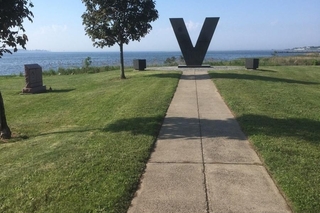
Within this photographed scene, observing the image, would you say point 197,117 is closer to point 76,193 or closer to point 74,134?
point 74,134

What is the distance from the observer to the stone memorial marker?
1524cm

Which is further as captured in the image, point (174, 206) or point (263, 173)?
point (263, 173)

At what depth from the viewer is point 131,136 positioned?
663cm

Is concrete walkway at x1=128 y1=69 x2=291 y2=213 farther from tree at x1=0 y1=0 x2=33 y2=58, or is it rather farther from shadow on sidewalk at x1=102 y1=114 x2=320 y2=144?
tree at x1=0 y1=0 x2=33 y2=58

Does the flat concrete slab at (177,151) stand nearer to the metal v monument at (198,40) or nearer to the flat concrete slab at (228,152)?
the flat concrete slab at (228,152)

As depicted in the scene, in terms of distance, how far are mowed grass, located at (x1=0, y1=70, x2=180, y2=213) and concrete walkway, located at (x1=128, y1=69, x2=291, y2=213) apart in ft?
0.85

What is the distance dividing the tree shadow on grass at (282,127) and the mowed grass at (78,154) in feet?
7.02

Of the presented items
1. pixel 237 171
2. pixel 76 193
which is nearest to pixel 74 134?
pixel 76 193

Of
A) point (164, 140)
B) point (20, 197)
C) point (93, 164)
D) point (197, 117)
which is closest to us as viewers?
point (20, 197)

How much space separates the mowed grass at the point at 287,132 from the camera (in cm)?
417

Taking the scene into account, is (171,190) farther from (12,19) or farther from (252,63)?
(252,63)

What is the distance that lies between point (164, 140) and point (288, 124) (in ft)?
10.4

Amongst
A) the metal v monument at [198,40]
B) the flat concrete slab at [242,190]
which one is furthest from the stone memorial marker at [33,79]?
the flat concrete slab at [242,190]

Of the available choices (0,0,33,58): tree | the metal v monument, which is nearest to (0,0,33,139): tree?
(0,0,33,58): tree
